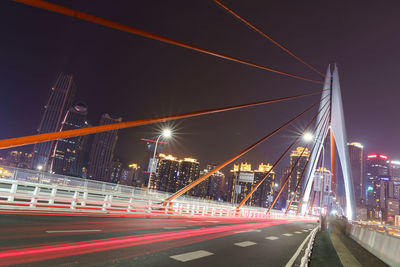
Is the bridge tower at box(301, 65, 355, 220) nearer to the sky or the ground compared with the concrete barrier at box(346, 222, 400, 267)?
nearer to the sky

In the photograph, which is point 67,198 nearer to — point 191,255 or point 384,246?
point 191,255

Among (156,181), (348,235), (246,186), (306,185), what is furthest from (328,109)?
(156,181)

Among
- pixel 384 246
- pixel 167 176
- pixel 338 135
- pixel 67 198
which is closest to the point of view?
pixel 384 246

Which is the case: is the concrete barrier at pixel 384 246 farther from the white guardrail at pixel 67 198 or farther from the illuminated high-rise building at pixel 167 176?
the illuminated high-rise building at pixel 167 176

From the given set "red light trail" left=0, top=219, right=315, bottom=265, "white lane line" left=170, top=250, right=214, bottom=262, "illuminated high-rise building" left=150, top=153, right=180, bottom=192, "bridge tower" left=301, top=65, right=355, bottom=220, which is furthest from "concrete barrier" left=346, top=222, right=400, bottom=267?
"illuminated high-rise building" left=150, top=153, right=180, bottom=192

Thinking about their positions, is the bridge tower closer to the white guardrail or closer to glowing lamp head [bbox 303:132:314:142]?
glowing lamp head [bbox 303:132:314:142]

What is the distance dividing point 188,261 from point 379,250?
7160 mm

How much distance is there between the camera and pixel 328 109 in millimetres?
47656

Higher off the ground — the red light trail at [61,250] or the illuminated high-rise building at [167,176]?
the illuminated high-rise building at [167,176]

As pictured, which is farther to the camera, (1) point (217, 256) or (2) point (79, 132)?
(2) point (79, 132)

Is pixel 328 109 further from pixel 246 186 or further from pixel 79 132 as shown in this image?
pixel 246 186

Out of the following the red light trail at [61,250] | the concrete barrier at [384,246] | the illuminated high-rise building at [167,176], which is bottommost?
the red light trail at [61,250]

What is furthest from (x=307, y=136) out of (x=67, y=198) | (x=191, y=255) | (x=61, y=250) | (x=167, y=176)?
(x=167, y=176)

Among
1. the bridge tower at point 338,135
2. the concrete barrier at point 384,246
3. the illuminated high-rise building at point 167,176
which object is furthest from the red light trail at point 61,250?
the illuminated high-rise building at point 167,176
